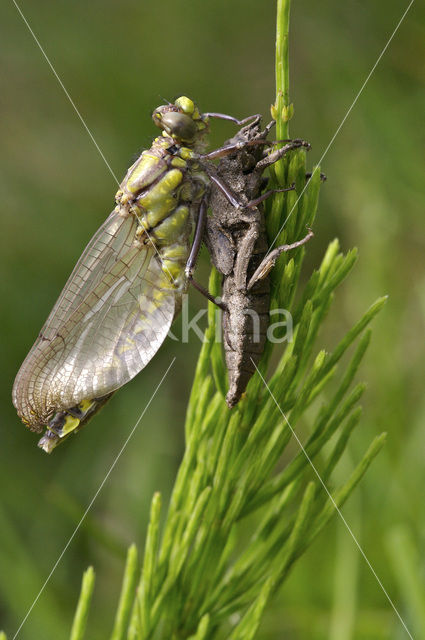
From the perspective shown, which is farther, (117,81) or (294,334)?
(117,81)

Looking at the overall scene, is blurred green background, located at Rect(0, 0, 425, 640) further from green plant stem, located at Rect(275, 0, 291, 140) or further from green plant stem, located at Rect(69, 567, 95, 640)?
green plant stem, located at Rect(275, 0, 291, 140)

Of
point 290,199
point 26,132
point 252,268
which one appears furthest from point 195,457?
point 26,132

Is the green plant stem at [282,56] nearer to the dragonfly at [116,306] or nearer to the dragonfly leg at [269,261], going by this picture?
the dragonfly leg at [269,261]

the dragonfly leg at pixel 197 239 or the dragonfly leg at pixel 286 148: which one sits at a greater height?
the dragonfly leg at pixel 286 148

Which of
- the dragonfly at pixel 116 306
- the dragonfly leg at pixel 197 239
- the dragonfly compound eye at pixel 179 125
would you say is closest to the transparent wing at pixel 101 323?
the dragonfly at pixel 116 306

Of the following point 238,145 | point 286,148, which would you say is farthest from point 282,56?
point 238,145

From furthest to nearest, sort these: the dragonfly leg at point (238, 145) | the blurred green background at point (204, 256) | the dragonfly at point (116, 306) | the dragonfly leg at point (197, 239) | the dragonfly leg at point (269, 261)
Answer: the blurred green background at point (204, 256) → the dragonfly at point (116, 306) → the dragonfly leg at point (197, 239) → the dragonfly leg at point (238, 145) → the dragonfly leg at point (269, 261)

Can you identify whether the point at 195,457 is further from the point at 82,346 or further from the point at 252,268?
the point at 82,346

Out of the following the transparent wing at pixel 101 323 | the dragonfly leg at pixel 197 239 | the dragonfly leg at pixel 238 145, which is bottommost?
the transparent wing at pixel 101 323
